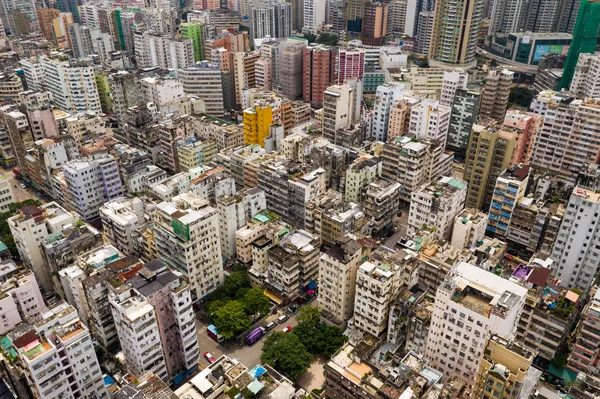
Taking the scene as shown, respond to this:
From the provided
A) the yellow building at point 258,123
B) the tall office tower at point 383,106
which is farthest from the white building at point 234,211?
the tall office tower at point 383,106

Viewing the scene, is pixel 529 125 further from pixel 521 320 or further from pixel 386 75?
pixel 386 75

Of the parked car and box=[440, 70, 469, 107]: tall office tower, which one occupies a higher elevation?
box=[440, 70, 469, 107]: tall office tower

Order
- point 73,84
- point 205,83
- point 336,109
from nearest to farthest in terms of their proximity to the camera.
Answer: point 336,109, point 73,84, point 205,83

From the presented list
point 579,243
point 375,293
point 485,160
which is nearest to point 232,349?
point 375,293

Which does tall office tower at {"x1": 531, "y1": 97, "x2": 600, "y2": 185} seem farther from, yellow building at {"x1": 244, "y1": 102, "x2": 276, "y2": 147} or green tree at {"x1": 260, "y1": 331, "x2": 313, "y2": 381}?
green tree at {"x1": 260, "y1": 331, "x2": 313, "y2": 381}

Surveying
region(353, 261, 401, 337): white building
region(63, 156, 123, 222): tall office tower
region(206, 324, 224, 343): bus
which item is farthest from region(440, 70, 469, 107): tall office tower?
region(206, 324, 224, 343): bus

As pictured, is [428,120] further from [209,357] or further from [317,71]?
[209,357]
